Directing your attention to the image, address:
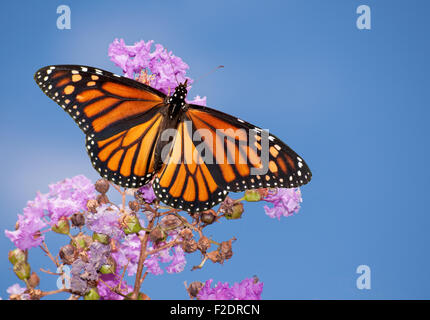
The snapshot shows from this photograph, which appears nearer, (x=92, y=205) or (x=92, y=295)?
(x=92, y=295)

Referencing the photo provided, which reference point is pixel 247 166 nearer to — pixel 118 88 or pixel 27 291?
pixel 118 88

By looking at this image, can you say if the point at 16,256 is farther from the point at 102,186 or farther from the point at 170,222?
the point at 170,222

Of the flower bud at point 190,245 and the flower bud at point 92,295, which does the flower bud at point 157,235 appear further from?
the flower bud at point 92,295

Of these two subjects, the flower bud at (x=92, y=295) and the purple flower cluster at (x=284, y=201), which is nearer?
the flower bud at (x=92, y=295)

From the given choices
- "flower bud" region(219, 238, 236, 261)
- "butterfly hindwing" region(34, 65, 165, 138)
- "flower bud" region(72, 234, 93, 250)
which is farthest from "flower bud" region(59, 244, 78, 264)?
Answer: "flower bud" region(219, 238, 236, 261)

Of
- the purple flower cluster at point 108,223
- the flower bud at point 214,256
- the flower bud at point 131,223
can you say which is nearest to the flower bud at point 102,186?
the purple flower cluster at point 108,223

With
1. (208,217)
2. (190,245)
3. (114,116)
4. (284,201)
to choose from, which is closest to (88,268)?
(190,245)
